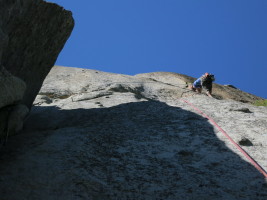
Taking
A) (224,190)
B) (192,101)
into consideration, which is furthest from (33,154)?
(192,101)

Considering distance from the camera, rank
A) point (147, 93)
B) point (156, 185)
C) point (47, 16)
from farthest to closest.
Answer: point (147, 93), point (47, 16), point (156, 185)

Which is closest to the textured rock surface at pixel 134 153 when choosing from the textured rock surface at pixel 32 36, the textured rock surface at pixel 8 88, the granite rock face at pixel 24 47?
the granite rock face at pixel 24 47

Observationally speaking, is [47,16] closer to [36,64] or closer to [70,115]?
[36,64]

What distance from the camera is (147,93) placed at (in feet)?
60.4

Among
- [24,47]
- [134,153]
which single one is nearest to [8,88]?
[24,47]

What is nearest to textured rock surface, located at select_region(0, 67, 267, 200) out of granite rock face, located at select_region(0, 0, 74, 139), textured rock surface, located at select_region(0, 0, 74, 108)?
granite rock face, located at select_region(0, 0, 74, 139)

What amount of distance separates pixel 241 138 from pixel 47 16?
6.92m

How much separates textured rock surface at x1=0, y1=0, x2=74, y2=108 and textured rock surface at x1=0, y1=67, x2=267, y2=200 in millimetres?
1799

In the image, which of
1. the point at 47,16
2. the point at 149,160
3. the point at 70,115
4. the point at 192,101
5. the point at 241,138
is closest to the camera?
the point at 149,160

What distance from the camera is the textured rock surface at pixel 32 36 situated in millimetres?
8823

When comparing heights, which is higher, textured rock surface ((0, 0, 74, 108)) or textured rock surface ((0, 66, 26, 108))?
textured rock surface ((0, 0, 74, 108))

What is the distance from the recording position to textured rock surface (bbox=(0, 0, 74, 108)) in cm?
882

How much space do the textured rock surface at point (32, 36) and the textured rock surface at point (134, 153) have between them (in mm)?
1799

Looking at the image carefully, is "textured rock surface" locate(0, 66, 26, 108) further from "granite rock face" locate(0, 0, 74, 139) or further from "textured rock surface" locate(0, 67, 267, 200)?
"textured rock surface" locate(0, 67, 267, 200)
